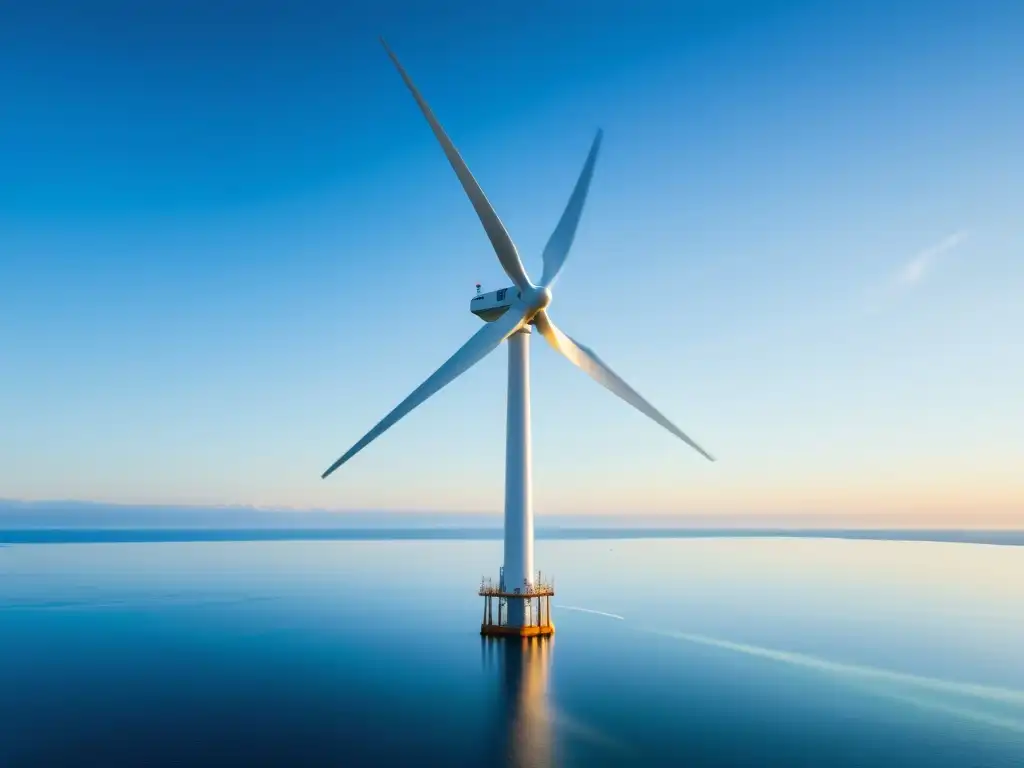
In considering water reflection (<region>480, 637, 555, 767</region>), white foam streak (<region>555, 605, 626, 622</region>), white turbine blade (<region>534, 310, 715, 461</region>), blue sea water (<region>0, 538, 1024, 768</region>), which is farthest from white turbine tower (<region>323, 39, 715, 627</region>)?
white foam streak (<region>555, 605, 626, 622</region>)

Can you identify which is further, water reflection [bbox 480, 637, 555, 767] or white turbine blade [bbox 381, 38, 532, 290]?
white turbine blade [bbox 381, 38, 532, 290]

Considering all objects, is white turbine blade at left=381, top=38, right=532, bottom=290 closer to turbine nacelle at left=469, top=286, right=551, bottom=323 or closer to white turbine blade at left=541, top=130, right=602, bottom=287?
turbine nacelle at left=469, top=286, right=551, bottom=323

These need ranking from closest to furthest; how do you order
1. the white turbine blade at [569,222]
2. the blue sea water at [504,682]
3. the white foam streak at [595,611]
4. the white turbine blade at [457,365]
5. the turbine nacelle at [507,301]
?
the blue sea water at [504,682] → the white turbine blade at [457,365] → the turbine nacelle at [507,301] → the white turbine blade at [569,222] → the white foam streak at [595,611]

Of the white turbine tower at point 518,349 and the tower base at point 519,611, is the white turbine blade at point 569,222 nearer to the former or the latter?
the white turbine tower at point 518,349

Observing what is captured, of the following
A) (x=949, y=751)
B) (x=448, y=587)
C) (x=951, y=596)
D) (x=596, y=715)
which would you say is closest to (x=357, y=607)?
(x=448, y=587)

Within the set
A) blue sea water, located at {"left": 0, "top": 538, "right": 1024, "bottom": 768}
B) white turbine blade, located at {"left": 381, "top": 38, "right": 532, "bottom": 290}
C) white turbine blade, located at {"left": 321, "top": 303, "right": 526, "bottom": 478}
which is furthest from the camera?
white turbine blade, located at {"left": 381, "top": 38, "right": 532, "bottom": 290}

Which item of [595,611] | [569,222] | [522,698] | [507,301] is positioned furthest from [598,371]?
[595,611]

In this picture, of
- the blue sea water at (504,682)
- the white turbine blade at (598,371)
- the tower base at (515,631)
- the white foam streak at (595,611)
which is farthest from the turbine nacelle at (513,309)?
the white foam streak at (595,611)

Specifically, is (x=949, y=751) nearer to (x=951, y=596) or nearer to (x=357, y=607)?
(x=357, y=607)
